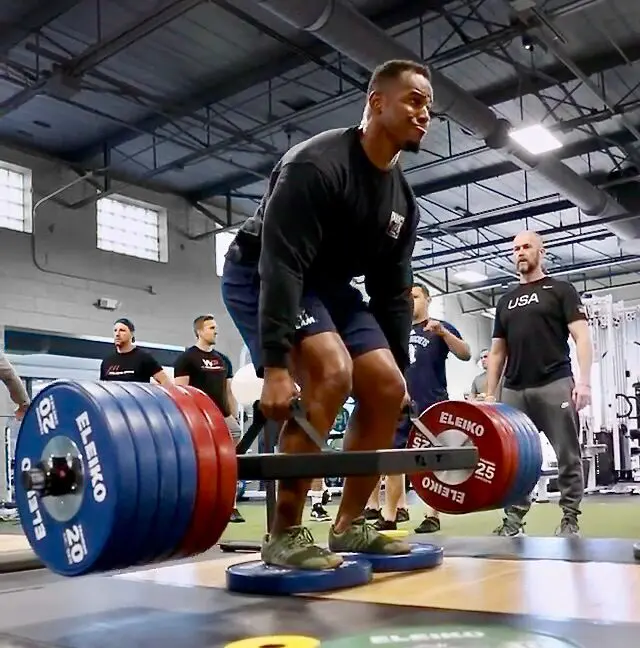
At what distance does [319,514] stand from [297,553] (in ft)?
12.6

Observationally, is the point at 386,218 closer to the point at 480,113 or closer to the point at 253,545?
the point at 253,545

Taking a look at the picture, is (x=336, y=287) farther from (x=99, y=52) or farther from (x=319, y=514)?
(x=99, y=52)

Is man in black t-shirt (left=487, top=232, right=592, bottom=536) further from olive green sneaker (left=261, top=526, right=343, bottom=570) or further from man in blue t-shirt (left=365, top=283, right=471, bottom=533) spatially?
olive green sneaker (left=261, top=526, right=343, bottom=570)

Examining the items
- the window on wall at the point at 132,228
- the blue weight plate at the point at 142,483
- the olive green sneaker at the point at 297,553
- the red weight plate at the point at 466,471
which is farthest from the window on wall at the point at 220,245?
the blue weight plate at the point at 142,483

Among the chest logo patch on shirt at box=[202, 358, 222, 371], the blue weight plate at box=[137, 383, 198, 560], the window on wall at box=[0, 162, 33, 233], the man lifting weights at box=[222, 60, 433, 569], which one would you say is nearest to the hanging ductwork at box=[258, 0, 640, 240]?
the chest logo patch on shirt at box=[202, 358, 222, 371]

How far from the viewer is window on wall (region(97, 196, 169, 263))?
33.1ft

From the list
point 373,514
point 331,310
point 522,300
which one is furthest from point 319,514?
point 331,310

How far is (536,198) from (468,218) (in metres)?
0.93

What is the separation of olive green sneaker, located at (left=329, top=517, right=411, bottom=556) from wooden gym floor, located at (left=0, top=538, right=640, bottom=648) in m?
0.12

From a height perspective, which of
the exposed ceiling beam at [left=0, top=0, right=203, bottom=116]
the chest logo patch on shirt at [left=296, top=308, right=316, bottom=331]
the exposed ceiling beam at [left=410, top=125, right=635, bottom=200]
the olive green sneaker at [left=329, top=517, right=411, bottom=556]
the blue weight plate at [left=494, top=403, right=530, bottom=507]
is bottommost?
the olive green sneaker at [left=329, top=517, right=411, bottom=556]

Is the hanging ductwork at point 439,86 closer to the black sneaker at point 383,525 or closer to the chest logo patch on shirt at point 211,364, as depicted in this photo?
the chest logo patch on shirt at point 211,364

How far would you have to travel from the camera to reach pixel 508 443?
2508 mm

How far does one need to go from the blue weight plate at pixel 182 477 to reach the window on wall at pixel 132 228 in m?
8.64

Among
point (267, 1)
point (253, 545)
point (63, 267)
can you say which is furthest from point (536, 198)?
point (253, 545)
